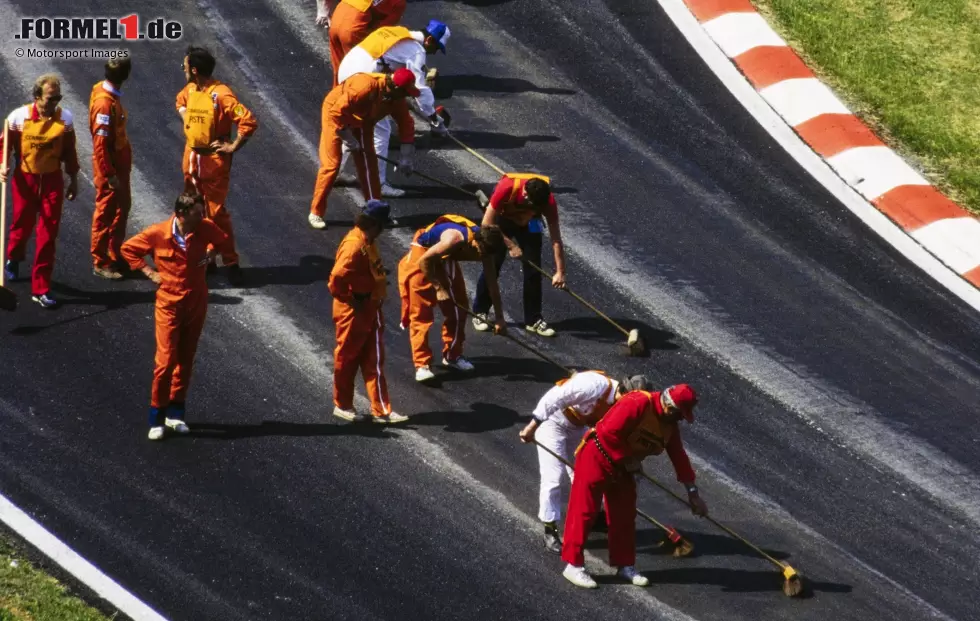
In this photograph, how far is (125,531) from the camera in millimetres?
10523

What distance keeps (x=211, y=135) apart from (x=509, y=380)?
11.8ft

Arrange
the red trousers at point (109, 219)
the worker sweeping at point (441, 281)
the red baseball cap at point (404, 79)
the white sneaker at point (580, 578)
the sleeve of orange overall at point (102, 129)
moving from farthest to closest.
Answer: the red baseball cap at point (404, 79) → the red trousers at point (109, 219) → the sleeve of orange overall at point (102, 129) → the worker sweeping at point (441, 281) → the white sneaker at point (580, 578)

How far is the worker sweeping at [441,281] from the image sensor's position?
1218cm

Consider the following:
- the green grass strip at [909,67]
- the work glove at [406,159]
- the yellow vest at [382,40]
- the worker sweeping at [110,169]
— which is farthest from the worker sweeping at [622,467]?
the green grass strip at [909,67]

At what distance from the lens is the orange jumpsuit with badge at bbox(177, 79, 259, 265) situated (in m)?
13.3

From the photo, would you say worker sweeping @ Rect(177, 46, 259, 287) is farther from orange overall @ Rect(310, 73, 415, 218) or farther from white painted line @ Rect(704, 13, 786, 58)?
white painted line @ Rect(704, 13, 786, 58)

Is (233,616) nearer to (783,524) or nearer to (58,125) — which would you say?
(783,524)

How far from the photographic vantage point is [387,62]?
14727 mm

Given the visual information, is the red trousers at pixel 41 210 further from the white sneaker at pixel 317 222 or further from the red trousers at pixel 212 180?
the white sneaker at pixel 317 222

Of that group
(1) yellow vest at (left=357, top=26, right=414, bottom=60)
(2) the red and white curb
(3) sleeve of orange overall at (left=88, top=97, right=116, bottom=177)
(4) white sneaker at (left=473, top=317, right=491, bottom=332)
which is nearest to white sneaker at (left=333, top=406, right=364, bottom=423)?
(4) white sneaker at (left=473, top=317, right=491, bottom=332)

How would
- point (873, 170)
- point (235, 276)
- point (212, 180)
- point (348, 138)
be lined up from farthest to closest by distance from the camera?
point (873, 170) < point (348, 138) < point (235, 276) < point (212, 180)

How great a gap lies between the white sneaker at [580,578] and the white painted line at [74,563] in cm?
288

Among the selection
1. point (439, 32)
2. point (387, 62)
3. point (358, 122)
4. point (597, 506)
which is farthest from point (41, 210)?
point (597, 506)

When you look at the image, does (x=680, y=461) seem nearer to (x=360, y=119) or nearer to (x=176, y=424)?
(x=176, y=424)
